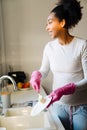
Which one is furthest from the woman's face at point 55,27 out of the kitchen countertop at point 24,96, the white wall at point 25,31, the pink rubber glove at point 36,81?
the white wall at point 25,31

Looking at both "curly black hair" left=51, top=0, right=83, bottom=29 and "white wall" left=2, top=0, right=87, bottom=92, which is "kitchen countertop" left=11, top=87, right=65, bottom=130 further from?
"curly black hair" left=51, top=0, right=83, bottom=29

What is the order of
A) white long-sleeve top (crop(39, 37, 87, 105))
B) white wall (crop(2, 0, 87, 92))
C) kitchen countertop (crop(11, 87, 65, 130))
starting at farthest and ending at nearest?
1. white wall (crop(2, 0, 87, 92))
2. kitchen countertop (crop(11, 87, 65, 130))
3. white long-sleeve top (crop(39, 37, 87, 105))

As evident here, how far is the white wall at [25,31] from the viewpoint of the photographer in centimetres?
276

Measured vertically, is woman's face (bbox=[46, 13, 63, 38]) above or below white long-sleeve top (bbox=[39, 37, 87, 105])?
above

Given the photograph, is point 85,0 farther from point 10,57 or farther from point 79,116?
point 79,116

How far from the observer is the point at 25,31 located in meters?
2.80

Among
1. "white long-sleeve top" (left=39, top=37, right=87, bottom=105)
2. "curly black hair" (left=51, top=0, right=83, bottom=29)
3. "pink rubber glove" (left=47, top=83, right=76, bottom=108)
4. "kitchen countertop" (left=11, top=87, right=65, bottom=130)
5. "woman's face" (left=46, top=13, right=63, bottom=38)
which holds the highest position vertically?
"curly black hair" (left=51, top=0, right=83, bottom=29)

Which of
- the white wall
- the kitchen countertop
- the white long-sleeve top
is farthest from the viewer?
the white wall

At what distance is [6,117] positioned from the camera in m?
1.44

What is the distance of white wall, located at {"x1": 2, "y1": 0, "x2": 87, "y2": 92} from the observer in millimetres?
2760

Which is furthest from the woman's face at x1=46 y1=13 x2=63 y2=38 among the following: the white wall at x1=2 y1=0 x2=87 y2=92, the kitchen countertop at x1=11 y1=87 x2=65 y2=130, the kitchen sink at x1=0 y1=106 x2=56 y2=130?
the white wall at x1=2 y1=0 x2=87 y2=92

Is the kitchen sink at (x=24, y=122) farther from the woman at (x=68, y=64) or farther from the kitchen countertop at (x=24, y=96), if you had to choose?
the kitchen countertop at (x=24, y=96)

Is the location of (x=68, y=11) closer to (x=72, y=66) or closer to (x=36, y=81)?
(x=72, y=66)

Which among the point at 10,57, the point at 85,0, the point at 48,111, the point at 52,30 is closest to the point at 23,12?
the point at 10,57
